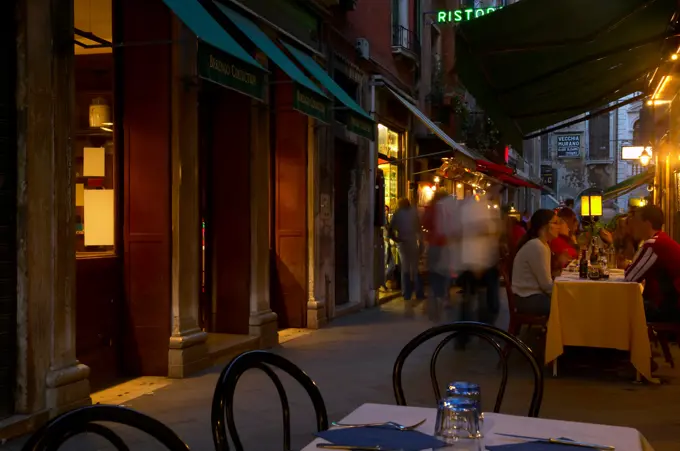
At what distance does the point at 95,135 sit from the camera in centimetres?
762

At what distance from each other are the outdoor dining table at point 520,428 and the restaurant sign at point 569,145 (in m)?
54.5

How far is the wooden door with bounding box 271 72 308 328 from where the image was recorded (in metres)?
11.4

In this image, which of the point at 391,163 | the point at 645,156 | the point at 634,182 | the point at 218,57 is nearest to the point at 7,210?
the point at 218,57

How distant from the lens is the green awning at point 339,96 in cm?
1072

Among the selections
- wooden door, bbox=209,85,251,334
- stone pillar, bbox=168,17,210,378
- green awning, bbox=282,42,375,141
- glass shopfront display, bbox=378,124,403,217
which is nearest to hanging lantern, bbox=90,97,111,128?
stone pillar, bbox=168,17,210,378

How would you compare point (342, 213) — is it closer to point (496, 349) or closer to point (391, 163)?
point (391, 163)

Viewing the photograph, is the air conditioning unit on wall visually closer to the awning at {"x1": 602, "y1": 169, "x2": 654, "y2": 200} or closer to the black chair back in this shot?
the black chair back

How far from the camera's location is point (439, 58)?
22172 mm

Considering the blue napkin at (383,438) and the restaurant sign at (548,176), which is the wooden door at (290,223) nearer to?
the blue napkin at (383,438)

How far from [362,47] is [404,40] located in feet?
13.9

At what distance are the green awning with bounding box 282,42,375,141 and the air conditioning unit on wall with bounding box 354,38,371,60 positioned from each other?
2580 millimetres

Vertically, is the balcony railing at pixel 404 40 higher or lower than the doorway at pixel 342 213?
higher

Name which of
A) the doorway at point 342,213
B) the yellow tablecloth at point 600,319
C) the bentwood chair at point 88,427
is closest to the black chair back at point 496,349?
the bentwood chair at point 88,427

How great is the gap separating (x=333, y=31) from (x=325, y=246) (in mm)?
3600
